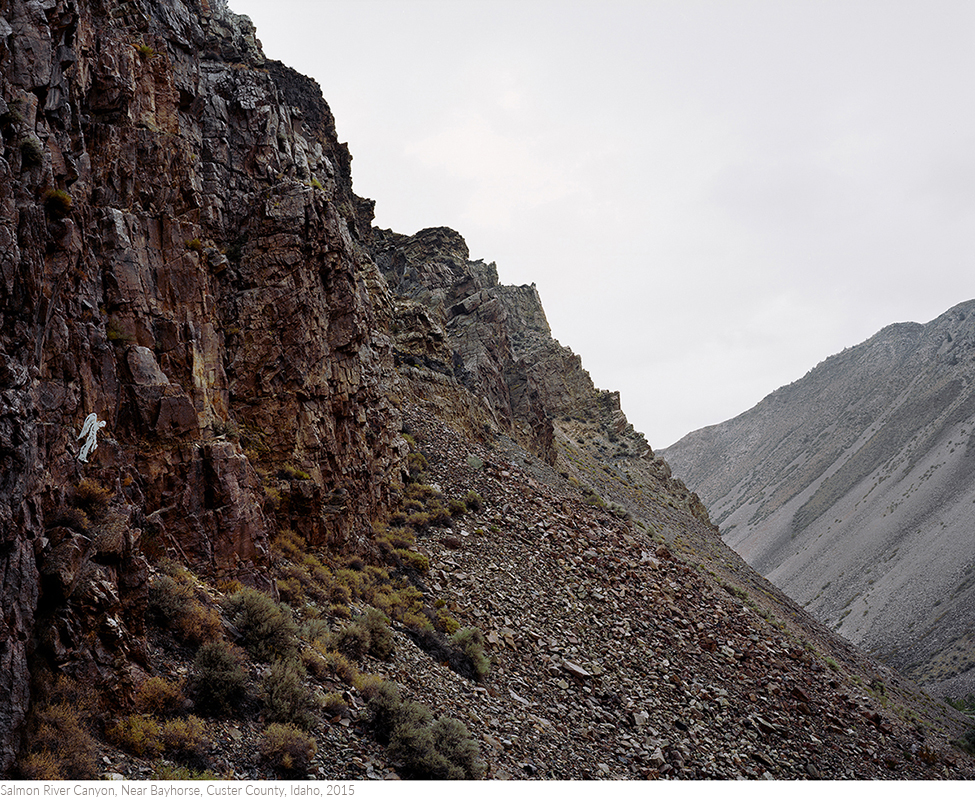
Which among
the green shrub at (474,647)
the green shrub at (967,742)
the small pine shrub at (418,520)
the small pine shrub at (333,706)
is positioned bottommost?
the green shrub at (967,742)

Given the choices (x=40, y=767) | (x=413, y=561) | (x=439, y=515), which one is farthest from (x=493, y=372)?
(x=40, y=767)

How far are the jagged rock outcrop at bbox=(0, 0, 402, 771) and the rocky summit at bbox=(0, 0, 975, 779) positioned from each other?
64 mm

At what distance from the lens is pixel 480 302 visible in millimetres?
50656

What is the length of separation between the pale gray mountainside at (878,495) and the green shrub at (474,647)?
3933 centimetres

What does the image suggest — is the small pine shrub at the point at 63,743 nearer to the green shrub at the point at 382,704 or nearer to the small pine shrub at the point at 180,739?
the small pine shrub at the point at 180,739

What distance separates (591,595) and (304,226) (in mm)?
15088

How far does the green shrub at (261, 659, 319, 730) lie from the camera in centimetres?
920

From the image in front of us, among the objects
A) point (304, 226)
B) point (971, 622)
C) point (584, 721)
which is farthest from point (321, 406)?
point (971, 622)

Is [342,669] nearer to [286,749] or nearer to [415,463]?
[286,749]

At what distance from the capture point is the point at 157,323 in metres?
12.5

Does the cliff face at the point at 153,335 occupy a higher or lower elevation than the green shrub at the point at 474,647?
higher

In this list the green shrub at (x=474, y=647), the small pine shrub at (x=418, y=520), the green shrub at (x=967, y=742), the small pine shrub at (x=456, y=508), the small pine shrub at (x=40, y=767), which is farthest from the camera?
the green shrub at (x=967, y=742)

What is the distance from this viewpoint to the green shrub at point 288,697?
9.20m

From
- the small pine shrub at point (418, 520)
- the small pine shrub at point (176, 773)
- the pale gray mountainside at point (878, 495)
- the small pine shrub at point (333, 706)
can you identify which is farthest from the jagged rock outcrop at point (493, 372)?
the small pine shrub at point (176, 773)
